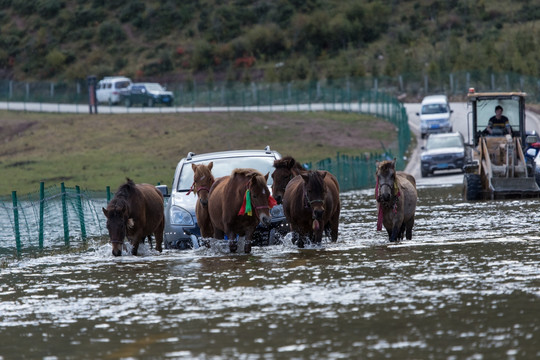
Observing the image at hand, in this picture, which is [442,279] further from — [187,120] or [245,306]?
[187,120]

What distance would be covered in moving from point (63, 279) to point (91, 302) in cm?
269

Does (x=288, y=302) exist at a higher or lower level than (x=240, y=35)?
lower

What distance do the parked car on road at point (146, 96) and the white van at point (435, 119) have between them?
2238cm

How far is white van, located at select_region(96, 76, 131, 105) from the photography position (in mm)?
79438

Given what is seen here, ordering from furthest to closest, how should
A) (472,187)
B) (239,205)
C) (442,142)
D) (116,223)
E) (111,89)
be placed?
1. (111,89)
2. (442,142)
3. (472,187)
4. (116,223)
5. (239,205)

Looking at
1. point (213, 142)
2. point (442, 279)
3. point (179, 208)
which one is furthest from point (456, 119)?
point (442, 279)

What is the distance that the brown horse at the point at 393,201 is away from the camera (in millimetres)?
17250

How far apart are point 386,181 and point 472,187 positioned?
1103 cm

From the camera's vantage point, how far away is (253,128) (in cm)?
6084

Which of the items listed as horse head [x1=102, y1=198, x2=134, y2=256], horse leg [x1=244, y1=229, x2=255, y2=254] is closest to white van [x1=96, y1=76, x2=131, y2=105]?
horse head [x1=102, y1=198, x2=134, y2=256]

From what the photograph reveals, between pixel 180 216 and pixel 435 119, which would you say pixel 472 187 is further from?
pixel 435 119

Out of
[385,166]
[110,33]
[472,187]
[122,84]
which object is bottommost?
[472,187]

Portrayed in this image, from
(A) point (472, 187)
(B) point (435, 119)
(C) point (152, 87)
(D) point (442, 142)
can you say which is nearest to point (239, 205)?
(A) point (472, 187)

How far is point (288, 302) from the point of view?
37.6ft
